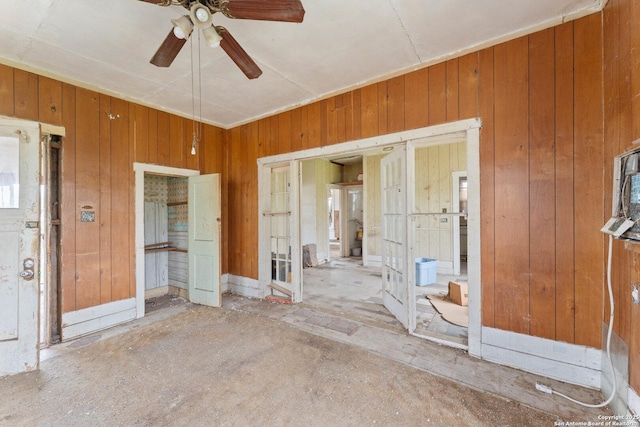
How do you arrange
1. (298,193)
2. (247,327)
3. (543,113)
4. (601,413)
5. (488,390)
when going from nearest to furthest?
(601,413) → (488,390) → (543,113) → (247,327) → (298,193)

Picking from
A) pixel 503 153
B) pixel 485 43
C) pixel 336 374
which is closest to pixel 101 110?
pixel 336 374

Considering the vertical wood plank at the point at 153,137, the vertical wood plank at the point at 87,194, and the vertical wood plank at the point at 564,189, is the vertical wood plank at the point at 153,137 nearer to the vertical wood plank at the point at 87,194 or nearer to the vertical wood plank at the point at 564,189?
the vertical wood plank at the point at 87,194

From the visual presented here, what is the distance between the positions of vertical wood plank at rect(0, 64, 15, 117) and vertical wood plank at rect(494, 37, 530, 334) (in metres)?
4.66

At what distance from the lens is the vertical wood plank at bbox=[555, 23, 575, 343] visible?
198 cm

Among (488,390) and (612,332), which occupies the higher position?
(612,332)

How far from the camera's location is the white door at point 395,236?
9.42 feet

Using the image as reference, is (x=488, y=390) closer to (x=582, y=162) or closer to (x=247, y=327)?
(x=582, y=162)

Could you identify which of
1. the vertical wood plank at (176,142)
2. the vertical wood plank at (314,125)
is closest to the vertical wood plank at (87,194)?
the vertical wood plank at (176,142)

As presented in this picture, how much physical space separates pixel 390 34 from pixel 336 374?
9.67ft

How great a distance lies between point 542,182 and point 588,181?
0.86ft

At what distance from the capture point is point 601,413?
167 centimetres

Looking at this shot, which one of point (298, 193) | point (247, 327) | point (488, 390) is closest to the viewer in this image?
point (488, 390)

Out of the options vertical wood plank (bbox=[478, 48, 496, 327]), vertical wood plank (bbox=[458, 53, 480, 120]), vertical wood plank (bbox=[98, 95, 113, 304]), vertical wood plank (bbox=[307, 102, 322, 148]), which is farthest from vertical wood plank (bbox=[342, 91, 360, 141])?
vertical wood plank (bbox=[98, 95, 113, 304])

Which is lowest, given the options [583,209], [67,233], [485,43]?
[67,233]
